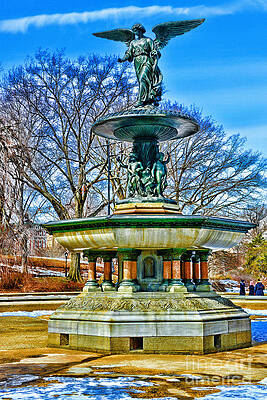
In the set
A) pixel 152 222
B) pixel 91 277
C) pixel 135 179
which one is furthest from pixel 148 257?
pixel 135 179

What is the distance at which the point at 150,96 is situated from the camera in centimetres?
1151

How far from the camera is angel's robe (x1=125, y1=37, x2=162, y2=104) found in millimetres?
11398

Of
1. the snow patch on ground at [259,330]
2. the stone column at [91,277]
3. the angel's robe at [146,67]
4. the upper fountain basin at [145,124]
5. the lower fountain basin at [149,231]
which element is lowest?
the snow patch on ground at [259,330]

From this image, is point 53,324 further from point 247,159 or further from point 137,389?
point 247,159

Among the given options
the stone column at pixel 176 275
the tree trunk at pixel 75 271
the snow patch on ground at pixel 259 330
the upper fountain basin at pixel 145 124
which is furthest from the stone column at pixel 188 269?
the tree trunk at pixel 75 271

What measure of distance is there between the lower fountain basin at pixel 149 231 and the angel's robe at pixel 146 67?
3316 millimetres

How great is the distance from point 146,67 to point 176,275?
441 cm

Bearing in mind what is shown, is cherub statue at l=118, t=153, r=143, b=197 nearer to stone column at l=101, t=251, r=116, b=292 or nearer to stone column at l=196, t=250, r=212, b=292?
stone column at l=101, t=251, r=116, b=292

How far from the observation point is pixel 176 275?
387 inches

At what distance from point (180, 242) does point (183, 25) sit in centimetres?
479

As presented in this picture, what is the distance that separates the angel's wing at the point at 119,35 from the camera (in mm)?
11773

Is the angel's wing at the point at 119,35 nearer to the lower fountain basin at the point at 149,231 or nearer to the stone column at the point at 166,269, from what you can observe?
the lower fountain basin at the point at 149,231

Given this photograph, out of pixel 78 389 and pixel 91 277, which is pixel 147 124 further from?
pixel 78 389

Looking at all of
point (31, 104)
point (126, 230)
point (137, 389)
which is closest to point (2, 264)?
point (31, 104)
